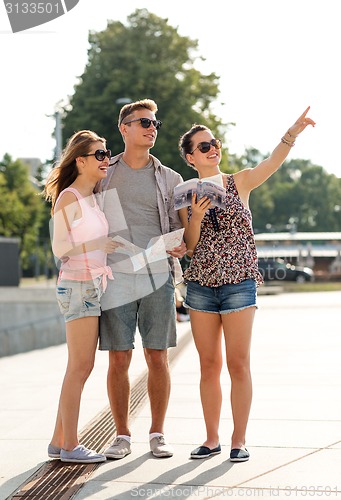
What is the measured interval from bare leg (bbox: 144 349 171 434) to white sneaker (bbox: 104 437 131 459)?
0.67 ft

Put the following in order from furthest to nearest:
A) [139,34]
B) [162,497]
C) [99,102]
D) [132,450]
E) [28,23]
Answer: [139,34]
[99,102]
[28,23]
[132,450]
[162,497]

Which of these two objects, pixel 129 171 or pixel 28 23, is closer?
pixel 129 171

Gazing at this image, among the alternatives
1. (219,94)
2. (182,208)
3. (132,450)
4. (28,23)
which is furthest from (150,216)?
(219,94)

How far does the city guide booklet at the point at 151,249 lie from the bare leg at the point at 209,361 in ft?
1.35

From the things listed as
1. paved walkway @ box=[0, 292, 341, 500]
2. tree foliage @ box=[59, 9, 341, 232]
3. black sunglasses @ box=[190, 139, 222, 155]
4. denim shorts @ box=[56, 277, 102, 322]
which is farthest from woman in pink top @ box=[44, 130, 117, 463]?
tree foliage @ box=[59, 9, 341, 232]

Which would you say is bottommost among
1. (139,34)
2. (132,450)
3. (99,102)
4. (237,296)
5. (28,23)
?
(132,450)

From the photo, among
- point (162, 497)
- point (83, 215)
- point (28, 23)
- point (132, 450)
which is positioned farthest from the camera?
point (28, 23)

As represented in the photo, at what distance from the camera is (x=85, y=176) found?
507cm

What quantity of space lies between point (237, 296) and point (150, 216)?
2.41 feet

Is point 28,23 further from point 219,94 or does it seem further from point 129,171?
point 219,94

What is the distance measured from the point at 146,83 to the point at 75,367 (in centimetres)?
3413

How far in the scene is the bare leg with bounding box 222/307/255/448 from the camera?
4961 millimetres

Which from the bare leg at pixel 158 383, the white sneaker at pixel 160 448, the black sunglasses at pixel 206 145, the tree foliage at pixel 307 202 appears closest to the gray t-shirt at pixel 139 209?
the black sunglasses at pixel 206 145

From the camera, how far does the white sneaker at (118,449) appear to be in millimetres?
5031
